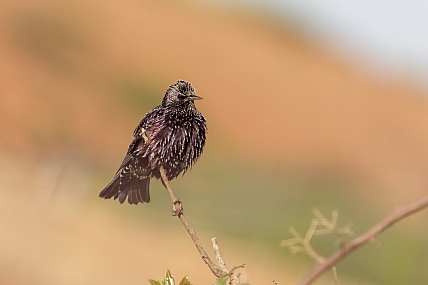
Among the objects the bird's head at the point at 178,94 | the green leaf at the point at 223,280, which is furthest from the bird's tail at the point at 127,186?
the green leaf at the point at 223,280

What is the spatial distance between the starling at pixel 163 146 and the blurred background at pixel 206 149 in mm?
1128

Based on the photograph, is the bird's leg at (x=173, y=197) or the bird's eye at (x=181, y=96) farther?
the bird's eye at (x=181, y=96)

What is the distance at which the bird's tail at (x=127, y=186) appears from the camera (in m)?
3.38

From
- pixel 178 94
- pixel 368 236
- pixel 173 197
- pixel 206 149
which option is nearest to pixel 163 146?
pixel 178 94

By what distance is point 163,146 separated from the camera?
332 cm

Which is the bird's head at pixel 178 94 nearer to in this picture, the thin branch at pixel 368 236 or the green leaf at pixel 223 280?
the green leaf at pixel 223 280

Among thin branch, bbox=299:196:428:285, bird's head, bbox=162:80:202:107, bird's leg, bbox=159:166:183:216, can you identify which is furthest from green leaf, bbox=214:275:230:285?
bird's head, bbox=162:80:202:107

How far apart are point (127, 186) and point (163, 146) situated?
0.33 m

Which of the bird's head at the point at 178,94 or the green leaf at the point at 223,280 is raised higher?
the bird's head at the point at 178,94

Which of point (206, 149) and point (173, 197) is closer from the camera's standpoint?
point (173, 197)

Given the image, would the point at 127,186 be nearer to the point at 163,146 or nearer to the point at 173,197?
the point at 163,146

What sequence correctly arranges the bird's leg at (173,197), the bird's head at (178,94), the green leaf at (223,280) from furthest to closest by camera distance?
the bird's head at (178,94), the bird's leg at (173,197), the green leaf at (223,280)

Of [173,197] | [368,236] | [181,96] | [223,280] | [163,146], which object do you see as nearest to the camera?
[368,236]

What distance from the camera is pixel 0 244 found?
11.0 meters
